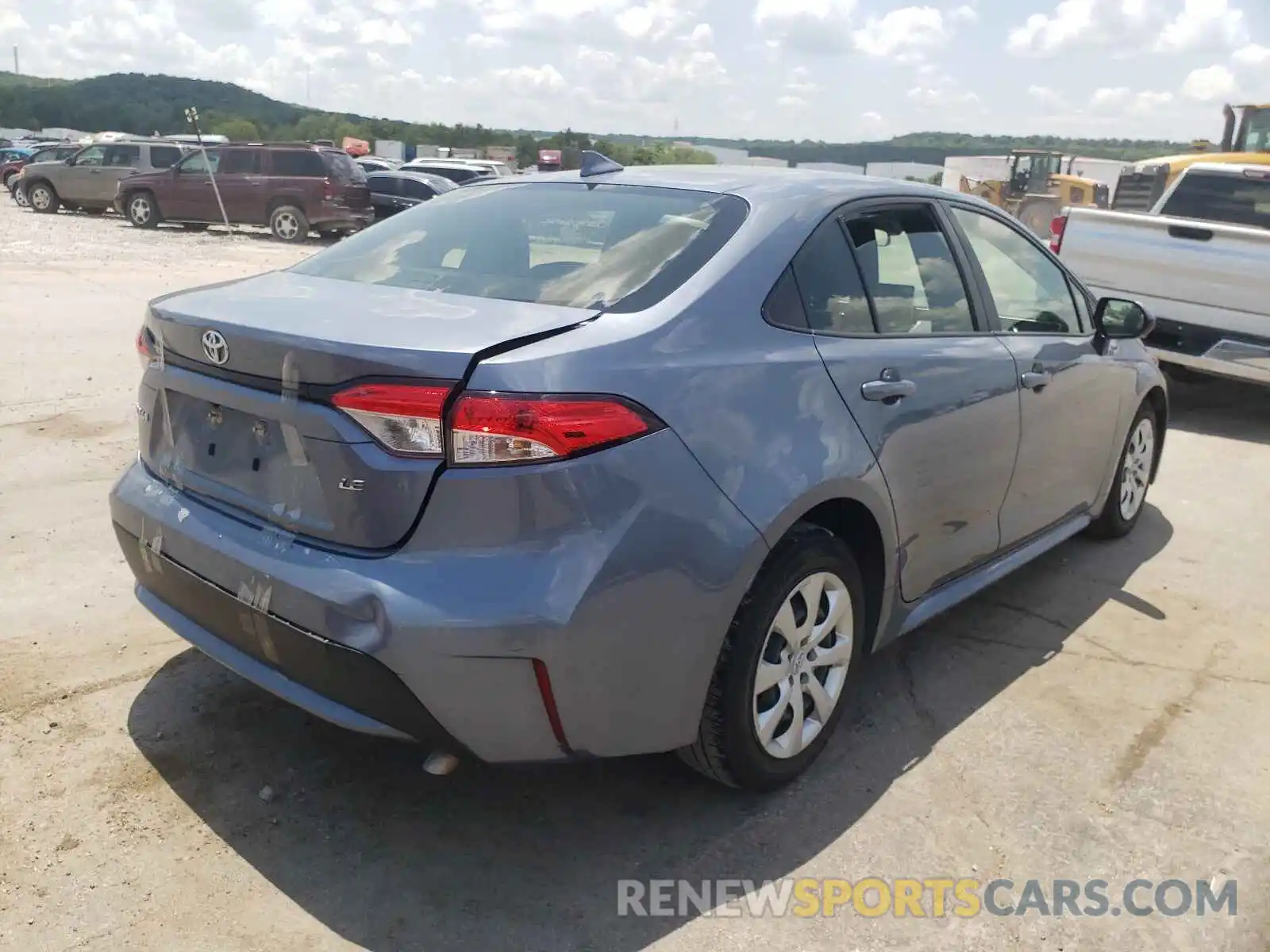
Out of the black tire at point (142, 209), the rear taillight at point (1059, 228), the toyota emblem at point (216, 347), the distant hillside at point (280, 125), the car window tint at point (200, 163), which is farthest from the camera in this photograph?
the distant hillside at point (280, 125)

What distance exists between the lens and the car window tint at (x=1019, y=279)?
386 centimetres

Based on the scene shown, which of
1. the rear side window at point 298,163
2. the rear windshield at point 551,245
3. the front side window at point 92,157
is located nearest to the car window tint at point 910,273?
the rear windshield at point 551,245

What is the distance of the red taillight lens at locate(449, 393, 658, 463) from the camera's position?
7.39 feet

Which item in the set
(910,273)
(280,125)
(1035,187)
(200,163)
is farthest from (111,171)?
(280,125)

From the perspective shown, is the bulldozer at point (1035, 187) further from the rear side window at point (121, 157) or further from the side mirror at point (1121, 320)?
the side mirror at point (1121, 320)

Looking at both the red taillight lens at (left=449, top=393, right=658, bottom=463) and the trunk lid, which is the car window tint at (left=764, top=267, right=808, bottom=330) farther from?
the red taillight lens at (left=449, top=393, right=658, bottom=463)

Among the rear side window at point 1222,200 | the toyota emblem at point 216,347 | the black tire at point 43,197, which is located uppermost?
the rear side window at point 1222,200

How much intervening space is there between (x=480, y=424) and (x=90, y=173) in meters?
26.8

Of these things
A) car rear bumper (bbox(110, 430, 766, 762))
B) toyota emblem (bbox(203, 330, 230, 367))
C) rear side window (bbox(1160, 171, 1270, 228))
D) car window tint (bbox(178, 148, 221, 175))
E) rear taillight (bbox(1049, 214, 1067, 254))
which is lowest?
car rear bumper (bbox(110, 430, 766, 762))

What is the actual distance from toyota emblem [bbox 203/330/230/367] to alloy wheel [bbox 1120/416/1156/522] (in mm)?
4042

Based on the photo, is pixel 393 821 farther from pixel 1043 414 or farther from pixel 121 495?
pixel 1043 414

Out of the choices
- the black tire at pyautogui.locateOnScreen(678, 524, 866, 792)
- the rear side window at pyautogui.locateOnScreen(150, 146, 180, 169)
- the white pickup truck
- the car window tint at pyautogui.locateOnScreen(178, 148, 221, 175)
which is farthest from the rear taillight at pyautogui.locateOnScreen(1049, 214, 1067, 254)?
the rear side window at pyautogui.locateOnScreen(150, 146, 180, 169)

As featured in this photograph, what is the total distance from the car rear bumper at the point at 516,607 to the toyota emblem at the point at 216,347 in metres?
0.40

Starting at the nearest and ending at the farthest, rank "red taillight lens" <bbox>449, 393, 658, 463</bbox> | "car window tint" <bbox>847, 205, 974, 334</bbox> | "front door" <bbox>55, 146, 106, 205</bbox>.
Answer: "red taillight lens" <bbox>449, 393, 658, 463</bbox>, "car window tint" <bbox>847, 205, 974, 334</bbox>, "front door" <bbox>55, 146, 106, 205</bbox>
